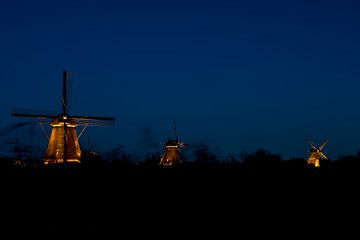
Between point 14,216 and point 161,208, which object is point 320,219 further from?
point 14,216

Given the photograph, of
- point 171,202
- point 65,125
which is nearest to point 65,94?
point 65,125

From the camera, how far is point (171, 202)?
11430 mm

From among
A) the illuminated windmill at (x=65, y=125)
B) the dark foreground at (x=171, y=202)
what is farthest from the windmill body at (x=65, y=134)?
the dark foreground at (x=171, y=202)

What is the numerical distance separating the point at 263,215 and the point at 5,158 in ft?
21.4

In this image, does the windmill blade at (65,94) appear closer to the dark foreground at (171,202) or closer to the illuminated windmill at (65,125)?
the illuminated windmill at (65,125)

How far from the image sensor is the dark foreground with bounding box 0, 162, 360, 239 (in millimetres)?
10117

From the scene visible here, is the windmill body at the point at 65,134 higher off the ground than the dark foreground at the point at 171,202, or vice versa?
the windmill body at the point at 65,134

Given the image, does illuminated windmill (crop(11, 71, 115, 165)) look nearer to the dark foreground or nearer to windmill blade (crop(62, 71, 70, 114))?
windmill blade (crop(62, 71, 70, 114))

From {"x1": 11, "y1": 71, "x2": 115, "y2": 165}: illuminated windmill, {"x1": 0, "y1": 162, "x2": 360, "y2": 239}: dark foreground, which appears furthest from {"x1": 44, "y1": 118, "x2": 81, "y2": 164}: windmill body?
{"x1": 0, "y1": 162, "x2": 360, "y2": 239}: dark foreground

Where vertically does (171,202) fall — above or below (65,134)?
below

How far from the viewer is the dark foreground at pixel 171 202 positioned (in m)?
10.1

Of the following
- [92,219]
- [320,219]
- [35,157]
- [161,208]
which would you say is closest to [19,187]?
[35,157]

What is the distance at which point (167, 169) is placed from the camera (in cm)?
1402

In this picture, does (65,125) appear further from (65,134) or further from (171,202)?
(171,202)
